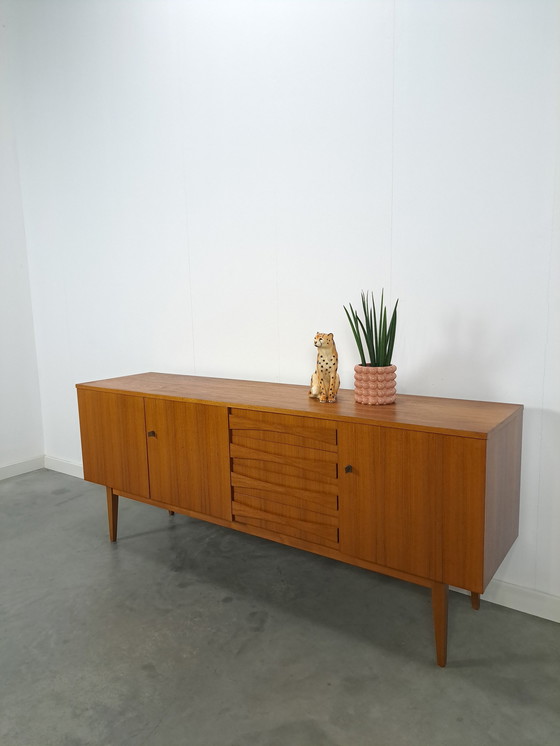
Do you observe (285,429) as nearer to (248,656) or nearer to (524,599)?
(248,656)

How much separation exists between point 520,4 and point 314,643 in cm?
205

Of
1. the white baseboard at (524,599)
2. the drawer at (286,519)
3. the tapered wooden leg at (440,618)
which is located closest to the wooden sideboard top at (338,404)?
the drawer at (286,519)

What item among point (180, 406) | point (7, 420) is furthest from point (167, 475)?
point (7, 420)

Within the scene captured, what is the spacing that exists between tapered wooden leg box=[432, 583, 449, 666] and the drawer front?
34 centimetres

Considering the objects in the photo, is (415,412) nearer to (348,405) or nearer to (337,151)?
(348,405)

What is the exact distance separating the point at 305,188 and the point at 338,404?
914 mm

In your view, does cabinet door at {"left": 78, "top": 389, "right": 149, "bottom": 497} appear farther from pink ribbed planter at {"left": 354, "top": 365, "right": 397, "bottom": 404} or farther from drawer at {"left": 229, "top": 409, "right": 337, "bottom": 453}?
pink ribbed planter at {"left": 354, "top": 365, "right": 397, "bottom": 404}

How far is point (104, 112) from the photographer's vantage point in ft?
9.77

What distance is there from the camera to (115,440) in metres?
2.41

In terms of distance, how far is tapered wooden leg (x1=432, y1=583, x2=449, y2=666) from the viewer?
5.32ft

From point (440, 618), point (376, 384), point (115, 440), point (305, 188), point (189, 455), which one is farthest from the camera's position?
point (115, 440)

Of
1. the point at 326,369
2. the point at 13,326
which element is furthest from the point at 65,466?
the point at 326,369

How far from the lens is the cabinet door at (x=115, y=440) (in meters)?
2.31

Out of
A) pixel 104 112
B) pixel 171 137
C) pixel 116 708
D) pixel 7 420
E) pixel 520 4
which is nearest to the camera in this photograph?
pixel 116 708
